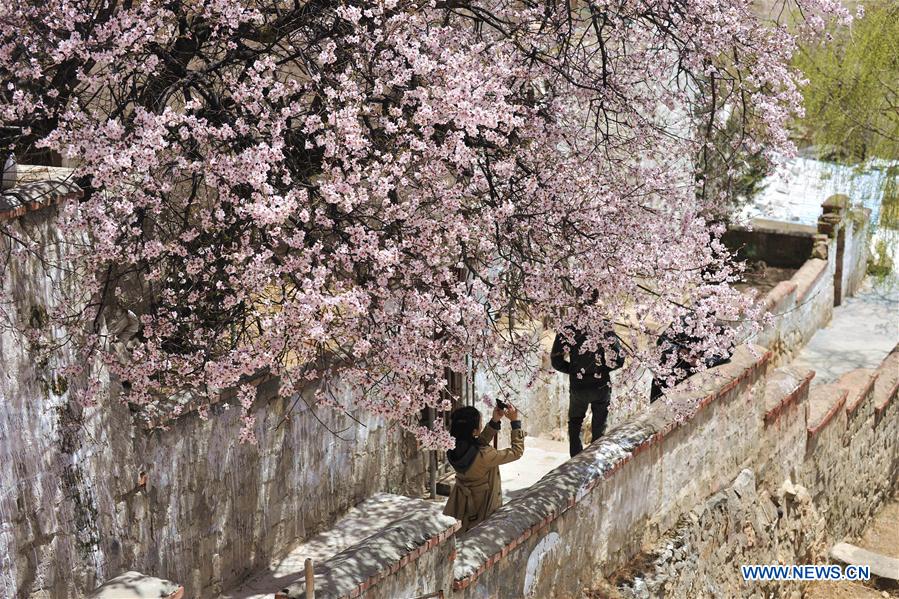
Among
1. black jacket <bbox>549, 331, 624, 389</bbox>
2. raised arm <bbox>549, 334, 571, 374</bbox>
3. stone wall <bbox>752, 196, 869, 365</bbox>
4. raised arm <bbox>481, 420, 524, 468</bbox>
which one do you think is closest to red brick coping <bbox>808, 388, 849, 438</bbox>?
stone wall <bbox>752, 196, 869, 365</bbox>

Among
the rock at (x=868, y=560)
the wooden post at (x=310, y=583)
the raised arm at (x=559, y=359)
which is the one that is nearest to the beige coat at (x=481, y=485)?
the raised arm at (x=559, y=359)

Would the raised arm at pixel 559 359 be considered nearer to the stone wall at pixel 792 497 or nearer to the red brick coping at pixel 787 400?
the stone wall at pixel 792 497

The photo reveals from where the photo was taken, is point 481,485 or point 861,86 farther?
point 861,86

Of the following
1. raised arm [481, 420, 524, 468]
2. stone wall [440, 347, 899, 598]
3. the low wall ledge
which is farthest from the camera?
raised arm [481, 420, 524, 468]

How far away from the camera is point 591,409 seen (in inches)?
363

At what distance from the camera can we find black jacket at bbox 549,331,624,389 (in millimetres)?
8672

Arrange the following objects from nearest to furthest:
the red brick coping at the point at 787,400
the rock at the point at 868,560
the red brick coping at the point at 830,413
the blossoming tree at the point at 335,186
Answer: the blossoming tree at the point at 335,186, the red brick coping at the point at 787,400, the red brick coping at the point at 830,413, the rock at the point at 868,560

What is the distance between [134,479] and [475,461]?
2.29 m

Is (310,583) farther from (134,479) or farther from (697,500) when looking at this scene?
(697,500)

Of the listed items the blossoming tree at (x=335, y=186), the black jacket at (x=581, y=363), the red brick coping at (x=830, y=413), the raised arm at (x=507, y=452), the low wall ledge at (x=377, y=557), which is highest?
the blossoming tree at (x=335, y=186)

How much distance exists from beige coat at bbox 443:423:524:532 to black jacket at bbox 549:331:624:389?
3.22ft

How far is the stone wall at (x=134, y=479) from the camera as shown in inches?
234

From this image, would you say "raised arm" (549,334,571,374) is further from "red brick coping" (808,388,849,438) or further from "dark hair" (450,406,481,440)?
"red brick coping" (808,388,849,438)

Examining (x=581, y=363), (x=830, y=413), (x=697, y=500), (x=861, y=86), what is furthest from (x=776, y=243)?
(x=581, y=363)
